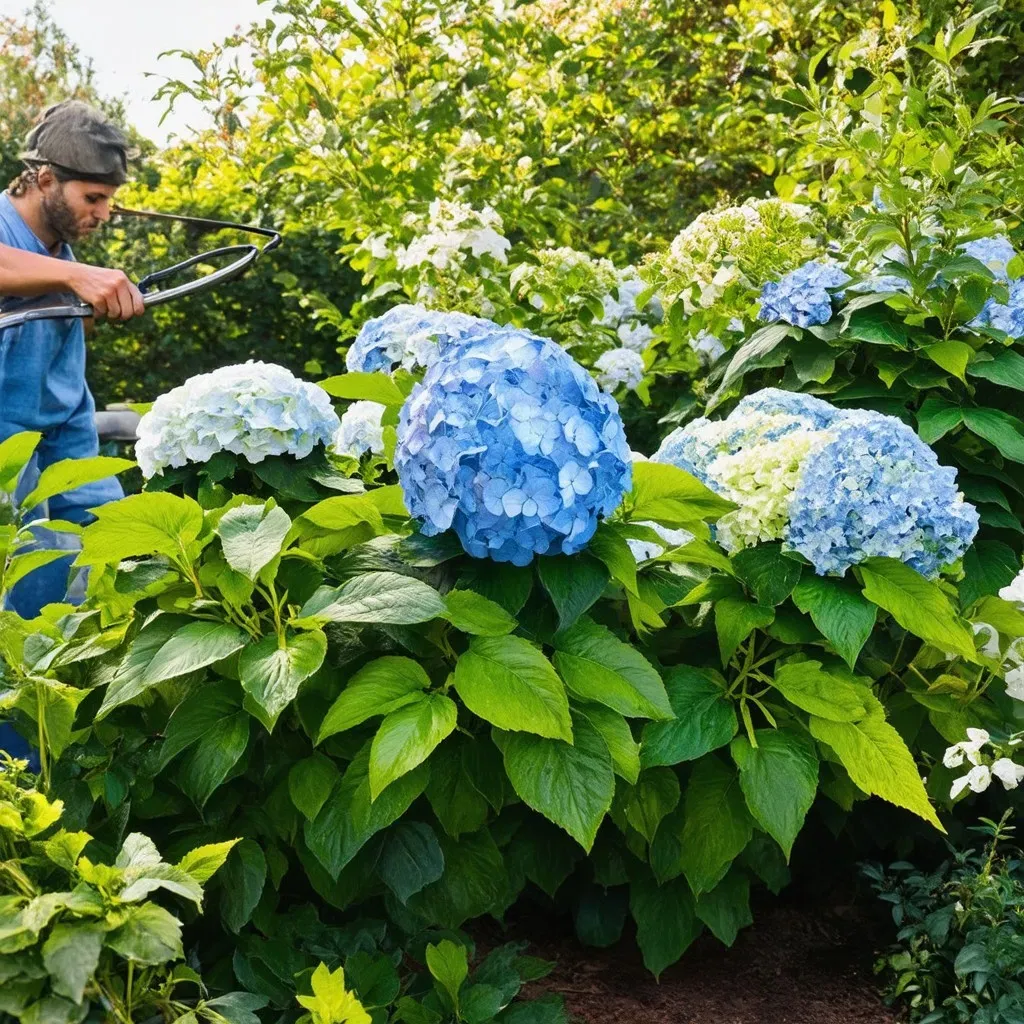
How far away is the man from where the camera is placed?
344cm

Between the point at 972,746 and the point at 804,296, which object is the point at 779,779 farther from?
the point at 804,296

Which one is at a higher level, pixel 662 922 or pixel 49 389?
pixel 49 389

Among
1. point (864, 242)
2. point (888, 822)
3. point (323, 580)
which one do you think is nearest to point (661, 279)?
point (864, 242)

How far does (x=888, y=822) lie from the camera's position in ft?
7.84

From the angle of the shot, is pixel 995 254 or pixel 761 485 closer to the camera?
pixel 761 485

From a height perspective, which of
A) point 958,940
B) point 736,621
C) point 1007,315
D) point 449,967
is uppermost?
point 1007,315

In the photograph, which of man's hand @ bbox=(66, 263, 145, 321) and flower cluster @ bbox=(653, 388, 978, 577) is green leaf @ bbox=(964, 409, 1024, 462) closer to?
flower cluster @ bbox=(653, 388, 978, 577)

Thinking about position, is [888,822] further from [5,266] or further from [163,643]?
[5,266]

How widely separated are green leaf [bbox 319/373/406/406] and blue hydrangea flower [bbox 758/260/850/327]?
42.7 inches

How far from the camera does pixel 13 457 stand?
72.4 inches

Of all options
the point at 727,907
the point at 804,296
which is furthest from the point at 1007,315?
the point at 727,907

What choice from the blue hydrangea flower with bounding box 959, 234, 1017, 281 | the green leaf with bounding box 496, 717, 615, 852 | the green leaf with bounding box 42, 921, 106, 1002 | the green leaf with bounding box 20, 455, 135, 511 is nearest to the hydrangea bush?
the green leaf with bounding box 496, 717, 615, 852

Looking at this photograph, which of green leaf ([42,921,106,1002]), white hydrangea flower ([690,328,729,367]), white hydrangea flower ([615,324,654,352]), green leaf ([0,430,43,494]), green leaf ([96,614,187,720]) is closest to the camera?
green leaf ([42,921,106,1002])

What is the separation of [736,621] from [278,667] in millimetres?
699
